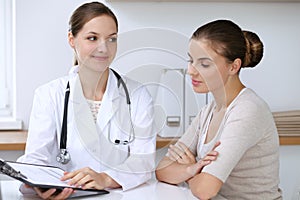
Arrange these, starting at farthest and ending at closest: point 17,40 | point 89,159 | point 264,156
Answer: point 17,40 → point 89,159 → point 264,156

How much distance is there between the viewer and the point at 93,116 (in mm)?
2053

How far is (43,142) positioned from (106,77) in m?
0.32

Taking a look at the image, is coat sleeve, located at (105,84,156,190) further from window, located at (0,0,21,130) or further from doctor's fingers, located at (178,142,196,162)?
window, located at (0,0,21,130)

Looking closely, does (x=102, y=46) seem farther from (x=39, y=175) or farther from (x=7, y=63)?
(x=7, y=63)

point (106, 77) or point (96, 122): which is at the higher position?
point (106, 77)

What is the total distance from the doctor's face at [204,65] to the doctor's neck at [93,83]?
341mm

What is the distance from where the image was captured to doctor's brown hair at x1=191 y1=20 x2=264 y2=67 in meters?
1.93

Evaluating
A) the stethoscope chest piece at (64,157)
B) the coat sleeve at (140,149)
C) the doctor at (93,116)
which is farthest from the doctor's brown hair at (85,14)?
the stethoscope chest piece at (64,157)

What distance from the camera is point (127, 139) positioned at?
2.05 metres

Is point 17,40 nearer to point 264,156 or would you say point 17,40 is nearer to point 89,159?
point 89,159

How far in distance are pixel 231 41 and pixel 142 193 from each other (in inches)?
22.0

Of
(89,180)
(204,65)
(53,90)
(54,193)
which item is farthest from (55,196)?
(204,65)

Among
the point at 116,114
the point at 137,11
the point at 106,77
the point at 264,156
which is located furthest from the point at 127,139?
the point at 137,11

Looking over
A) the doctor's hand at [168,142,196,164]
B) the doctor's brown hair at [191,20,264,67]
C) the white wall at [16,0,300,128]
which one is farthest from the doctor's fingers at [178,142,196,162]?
the white wall at [16,0,300,128]
